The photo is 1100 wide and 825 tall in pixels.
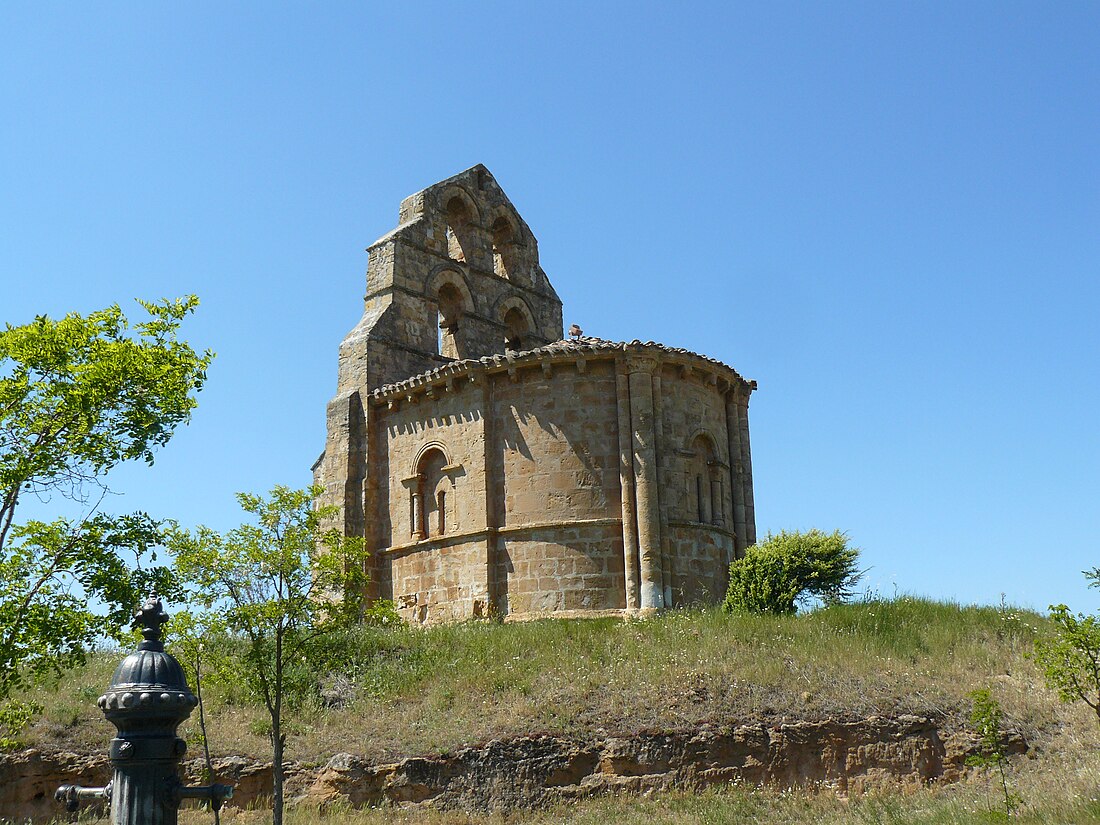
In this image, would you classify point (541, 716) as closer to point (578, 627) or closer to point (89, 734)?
point (578, 627)

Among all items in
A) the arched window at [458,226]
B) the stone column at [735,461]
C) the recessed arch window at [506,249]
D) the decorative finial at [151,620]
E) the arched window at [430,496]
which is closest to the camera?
the decorative finial at [151,620]

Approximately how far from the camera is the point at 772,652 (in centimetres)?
1667

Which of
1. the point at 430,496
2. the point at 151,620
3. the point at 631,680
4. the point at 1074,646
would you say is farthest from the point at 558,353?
the point at 151,620

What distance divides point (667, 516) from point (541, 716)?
6087 mm

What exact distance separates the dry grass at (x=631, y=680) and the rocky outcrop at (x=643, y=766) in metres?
0.26

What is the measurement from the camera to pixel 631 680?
16.1 metres

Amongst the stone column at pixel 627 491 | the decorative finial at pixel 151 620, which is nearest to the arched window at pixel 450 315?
the stone column at pixel 627 491

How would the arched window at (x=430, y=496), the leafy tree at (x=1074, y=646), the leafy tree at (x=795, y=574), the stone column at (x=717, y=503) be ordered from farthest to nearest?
the arched window at (x=430, y=496) < the stone column at (x=717, y=503) < the leafy tree at (x=795, y=574) < the leafy tree at (x=1074, y=646)

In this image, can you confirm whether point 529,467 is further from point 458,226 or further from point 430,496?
point 458,226

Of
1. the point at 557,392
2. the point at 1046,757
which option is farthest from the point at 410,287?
the point at 1046,757

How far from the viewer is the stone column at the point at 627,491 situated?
19.5 m

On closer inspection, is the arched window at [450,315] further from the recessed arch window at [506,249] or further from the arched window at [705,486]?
the arched window at [705,486]

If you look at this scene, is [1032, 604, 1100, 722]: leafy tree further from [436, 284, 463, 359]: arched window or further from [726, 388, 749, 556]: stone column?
[436, 284, 463, 359]: arched window

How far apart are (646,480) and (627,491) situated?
431 mm
